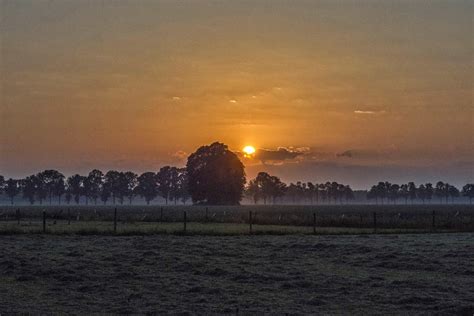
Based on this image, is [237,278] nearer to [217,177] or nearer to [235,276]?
[235,276]

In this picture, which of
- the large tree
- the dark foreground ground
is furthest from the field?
the large tree

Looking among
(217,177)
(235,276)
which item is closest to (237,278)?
(235,276)

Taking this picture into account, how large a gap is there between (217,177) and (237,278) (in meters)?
134

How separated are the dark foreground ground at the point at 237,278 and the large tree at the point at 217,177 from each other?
121 metres

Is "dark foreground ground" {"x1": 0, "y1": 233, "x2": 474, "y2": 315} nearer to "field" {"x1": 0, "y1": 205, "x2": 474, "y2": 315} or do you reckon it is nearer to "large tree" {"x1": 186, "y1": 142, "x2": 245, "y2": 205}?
"field" {"x1": 0, "y1": 205, "x2": 474, "y2": 315}

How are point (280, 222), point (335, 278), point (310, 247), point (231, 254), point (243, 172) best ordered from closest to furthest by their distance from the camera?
point (335, 278), point (231, 254), point (310, 247), point (280, 222), point (243, 172)

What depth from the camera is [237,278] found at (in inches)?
864

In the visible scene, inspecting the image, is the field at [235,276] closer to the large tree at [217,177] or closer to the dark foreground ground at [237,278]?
the dark foreground ground at [237,278]

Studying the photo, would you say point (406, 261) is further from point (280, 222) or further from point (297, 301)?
point (280, 222)

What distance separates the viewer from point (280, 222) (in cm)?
6338

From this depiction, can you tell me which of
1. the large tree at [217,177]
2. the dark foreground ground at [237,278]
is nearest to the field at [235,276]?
the dark foreground ground at [237,278]

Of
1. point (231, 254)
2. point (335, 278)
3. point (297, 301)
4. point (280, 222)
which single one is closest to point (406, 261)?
point (335, 278)

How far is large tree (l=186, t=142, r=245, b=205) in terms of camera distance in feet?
509

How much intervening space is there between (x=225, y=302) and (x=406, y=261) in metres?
10.7
